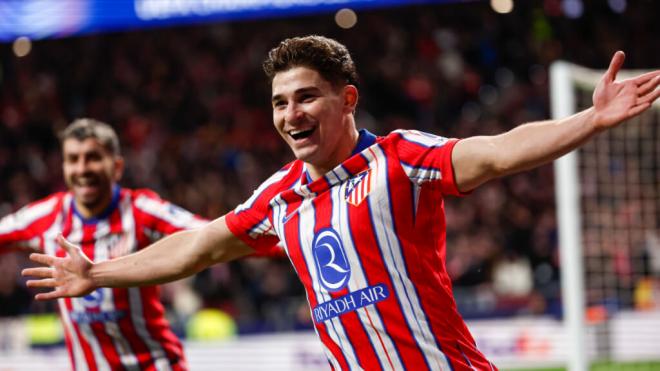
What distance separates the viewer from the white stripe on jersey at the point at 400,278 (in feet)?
11.1

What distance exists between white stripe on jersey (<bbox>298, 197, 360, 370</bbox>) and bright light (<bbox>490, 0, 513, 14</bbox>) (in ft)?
44.8

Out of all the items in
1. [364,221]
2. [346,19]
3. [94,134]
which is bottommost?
[364,221]

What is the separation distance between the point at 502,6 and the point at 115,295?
42.4 ft

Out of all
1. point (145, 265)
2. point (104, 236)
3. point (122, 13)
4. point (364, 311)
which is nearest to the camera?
point (364, 311)

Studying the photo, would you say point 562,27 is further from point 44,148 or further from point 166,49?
point 44,148

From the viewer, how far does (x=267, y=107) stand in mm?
18500

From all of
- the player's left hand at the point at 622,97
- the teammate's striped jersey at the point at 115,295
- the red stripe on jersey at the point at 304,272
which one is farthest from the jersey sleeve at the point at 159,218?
the player's left hand at the point at 622,97

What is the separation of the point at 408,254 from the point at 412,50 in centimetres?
1480

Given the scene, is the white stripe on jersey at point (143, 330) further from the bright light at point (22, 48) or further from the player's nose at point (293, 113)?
the bright light at point (22, 48)

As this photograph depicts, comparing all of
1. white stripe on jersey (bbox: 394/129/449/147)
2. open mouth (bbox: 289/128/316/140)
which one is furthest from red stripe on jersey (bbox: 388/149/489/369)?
open mouth (bbox: 289/128/316/140)

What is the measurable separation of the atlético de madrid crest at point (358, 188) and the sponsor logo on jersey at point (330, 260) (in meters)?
0.14

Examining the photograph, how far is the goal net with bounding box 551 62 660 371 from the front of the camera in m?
9.70

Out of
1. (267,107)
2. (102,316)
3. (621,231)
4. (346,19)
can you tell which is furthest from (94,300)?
(346,19)

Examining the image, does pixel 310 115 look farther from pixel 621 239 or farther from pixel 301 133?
pixel 621 239
